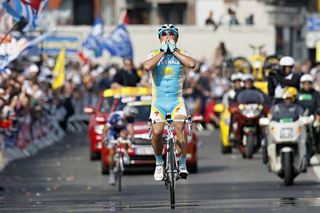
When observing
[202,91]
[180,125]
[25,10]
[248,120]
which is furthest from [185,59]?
[202,91]

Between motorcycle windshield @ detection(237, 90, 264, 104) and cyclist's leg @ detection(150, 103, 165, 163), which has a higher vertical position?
cyclist's leg @ detection(150, 103, 165, 163)

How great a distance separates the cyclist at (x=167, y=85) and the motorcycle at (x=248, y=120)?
426 inches

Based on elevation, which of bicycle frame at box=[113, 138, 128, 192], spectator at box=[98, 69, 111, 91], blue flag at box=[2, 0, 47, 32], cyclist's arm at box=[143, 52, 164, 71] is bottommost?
spectator at box=[98, 69, 111, 91]

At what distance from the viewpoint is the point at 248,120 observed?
29.1 meters

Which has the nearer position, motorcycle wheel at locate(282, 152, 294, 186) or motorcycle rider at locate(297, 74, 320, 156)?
motorcycle wheel at locate(282, 152, 294, 186)

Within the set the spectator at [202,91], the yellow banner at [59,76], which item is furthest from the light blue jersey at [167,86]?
the spectator at [202,91]

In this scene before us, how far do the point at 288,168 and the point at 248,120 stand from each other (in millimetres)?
7374

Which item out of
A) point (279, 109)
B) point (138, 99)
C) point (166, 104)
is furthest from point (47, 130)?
point (166, 104)

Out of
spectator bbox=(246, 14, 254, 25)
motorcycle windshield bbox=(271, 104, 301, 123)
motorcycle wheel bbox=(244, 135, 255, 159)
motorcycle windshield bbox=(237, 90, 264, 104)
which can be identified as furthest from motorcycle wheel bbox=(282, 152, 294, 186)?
spectator bbox=(246, 14, 254, 25)

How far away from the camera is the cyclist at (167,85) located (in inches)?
704

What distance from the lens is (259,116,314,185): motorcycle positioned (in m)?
21.9

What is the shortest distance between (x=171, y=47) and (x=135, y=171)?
8.33 m

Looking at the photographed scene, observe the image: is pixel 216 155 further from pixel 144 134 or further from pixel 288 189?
pixel 288 189

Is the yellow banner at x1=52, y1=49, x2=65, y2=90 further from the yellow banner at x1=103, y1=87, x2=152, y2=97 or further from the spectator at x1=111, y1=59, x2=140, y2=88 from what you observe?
the yellow banner at x1=103, y1=87, x2=152, y2=97
